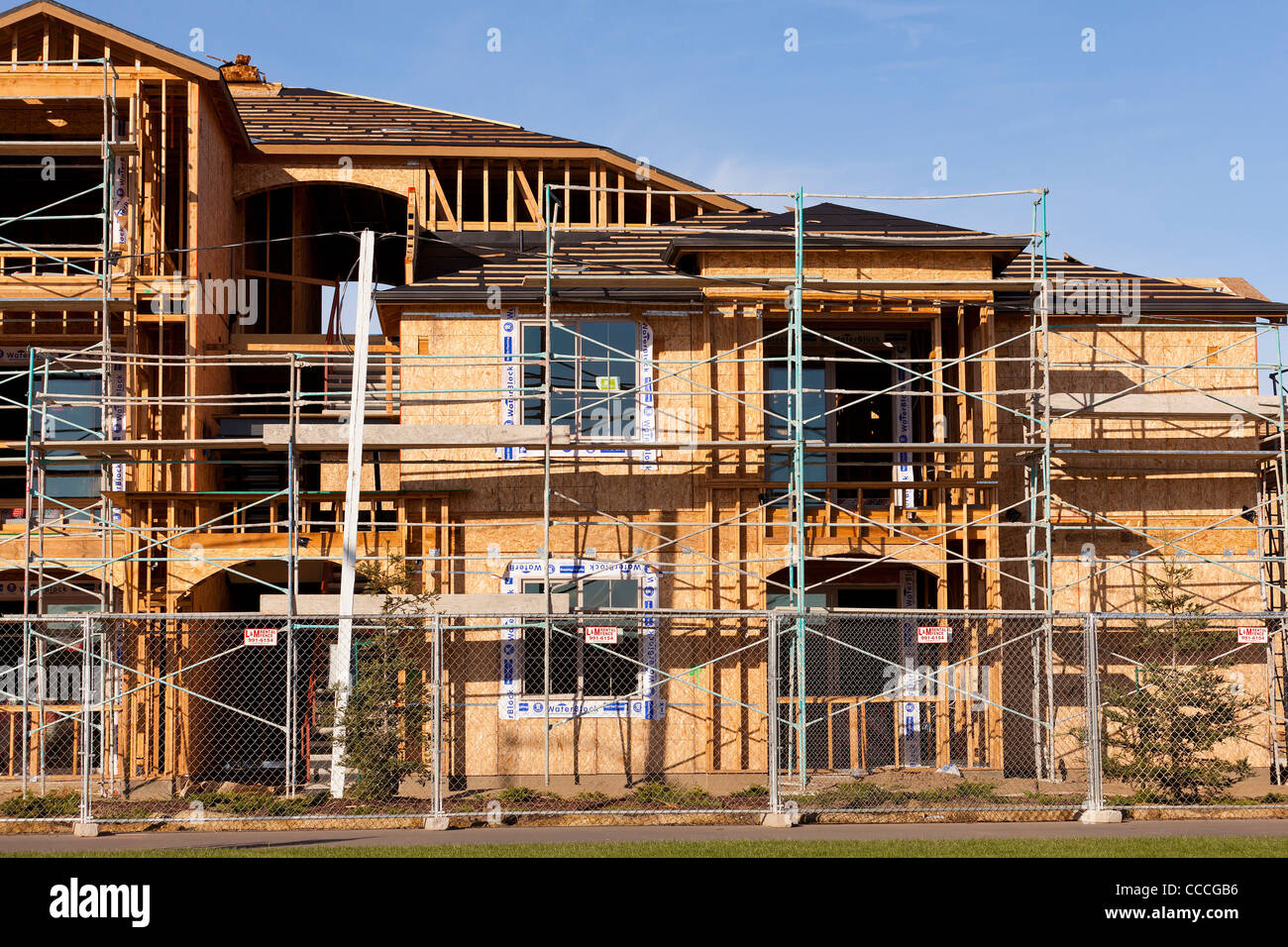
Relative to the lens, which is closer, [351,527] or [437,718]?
[437,718]

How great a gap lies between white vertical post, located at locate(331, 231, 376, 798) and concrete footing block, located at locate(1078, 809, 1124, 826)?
8041mm

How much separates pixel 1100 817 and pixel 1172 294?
9.49m

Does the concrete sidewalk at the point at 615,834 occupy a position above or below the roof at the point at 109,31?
→ below

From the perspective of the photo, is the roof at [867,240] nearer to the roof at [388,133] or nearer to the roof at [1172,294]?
the roof at [1172,294]

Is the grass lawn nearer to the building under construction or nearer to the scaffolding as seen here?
the building under construction

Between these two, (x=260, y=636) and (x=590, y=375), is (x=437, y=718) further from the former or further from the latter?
(x=590, y=375)

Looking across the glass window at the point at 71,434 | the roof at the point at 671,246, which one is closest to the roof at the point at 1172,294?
the roof at the point at 671,246

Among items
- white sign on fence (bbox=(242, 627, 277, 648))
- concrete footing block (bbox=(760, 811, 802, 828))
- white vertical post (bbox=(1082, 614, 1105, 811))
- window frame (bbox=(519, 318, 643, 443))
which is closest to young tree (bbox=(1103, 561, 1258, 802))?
white vertical post (bbox=(1082, 614, 1105, 811))

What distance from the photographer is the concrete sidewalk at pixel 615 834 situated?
41.7 feet

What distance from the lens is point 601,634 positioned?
17375 millimetres

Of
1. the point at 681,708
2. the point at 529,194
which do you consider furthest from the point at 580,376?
the point at 529,194

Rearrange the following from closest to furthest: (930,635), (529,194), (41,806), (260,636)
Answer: (260,636), (41,806), (930,635), (529,194)

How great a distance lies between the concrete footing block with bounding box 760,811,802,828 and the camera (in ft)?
45.0

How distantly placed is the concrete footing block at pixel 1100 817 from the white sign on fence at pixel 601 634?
596cm
